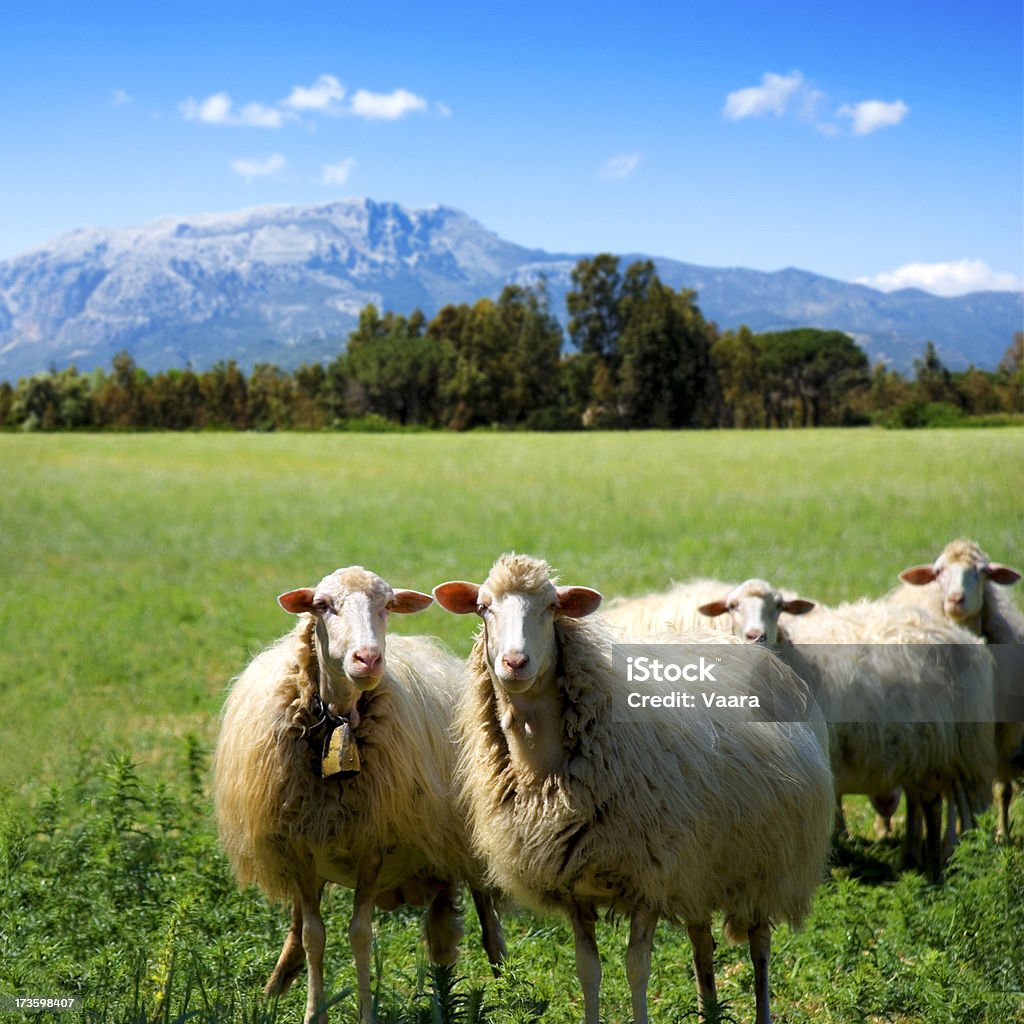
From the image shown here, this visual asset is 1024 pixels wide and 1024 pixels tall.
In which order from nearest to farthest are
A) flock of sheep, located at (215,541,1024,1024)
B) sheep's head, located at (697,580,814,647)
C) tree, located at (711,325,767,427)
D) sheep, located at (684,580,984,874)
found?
flock of sheep, located at (215,541,1024,1024) → sheep's head, located at (697,580,814,647) → sheep, located at (684,580,984,874) → tree, located at (711,325,767,427)

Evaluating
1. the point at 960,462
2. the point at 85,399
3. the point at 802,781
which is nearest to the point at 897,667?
the point at 802,781

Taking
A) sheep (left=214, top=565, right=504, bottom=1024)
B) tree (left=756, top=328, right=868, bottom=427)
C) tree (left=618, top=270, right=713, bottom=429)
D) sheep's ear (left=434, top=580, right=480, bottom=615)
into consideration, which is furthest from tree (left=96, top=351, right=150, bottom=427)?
Answer: sheep's ear (left=434, top=580, right=480, bottom=615)

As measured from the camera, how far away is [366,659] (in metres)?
5.04

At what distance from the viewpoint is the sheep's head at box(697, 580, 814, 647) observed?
7.34 metres

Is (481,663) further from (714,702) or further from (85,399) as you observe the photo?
(85,399)

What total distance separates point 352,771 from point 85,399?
9630 cm

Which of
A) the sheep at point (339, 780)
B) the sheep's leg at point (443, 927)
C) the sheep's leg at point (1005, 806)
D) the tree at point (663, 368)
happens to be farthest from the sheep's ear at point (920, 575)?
the tree at point (663, 368)

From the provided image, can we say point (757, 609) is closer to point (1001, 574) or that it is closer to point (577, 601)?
point (1001, 574)

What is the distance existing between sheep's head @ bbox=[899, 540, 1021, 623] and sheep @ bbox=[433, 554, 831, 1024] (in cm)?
418

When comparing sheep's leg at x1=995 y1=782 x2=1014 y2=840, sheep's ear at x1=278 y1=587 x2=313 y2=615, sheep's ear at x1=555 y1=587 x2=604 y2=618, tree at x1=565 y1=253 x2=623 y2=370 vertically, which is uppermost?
tree at x1=565 y1=253 x2=623 y2=370

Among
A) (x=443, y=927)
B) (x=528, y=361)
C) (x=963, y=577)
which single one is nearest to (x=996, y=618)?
(x=963, y=577)

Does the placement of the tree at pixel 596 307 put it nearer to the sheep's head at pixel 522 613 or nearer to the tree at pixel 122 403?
the tree at pixel 122 403

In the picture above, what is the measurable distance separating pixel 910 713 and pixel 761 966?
3.20 m

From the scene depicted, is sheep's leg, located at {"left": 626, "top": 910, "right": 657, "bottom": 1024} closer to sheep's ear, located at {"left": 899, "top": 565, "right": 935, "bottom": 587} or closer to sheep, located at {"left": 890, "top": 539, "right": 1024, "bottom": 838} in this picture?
sheep, located at {"left": 890, "top": 539, "right": 1024, "bottom": 838}
